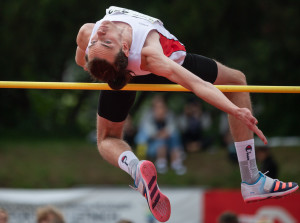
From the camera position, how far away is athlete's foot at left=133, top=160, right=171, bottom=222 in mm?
3984

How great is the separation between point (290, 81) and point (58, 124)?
3.94 m

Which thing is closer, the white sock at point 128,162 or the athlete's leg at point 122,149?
the athlete's leg at point 122,149

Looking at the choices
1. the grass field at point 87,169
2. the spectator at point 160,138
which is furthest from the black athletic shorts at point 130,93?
the grass field at point 87,169

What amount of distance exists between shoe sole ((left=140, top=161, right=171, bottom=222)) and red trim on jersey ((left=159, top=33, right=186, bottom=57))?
78 cm

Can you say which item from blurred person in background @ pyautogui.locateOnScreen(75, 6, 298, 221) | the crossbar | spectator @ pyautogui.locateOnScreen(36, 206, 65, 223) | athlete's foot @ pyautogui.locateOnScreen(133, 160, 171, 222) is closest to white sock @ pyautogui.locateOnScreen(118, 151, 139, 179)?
blurred person in background @ pyautogui.locateOnScreen(75, 6, 298, 221)

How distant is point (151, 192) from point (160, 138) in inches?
171

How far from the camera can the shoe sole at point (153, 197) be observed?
398 centimetres

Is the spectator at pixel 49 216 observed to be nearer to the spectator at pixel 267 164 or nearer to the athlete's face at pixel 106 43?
the athlete's face at pixel 106 43

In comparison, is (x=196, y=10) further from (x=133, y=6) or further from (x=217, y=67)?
(x=217, y=67)

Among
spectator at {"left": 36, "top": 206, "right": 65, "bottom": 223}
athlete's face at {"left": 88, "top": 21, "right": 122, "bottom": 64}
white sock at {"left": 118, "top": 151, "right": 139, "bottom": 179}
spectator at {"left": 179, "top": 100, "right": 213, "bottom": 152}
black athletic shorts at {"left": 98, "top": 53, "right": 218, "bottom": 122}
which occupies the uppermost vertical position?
athlete's face at {"left": 88, "top": 21, "right": 122, "bottom": 64}

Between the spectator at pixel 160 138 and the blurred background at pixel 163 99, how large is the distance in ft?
0.08

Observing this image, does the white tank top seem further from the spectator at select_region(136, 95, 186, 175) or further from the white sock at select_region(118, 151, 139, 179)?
the spectator at select_region(136, 95, 186, 175)

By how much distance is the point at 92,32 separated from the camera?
416cm

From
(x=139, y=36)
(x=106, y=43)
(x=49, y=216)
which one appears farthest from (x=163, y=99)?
(x=106, y=43)
